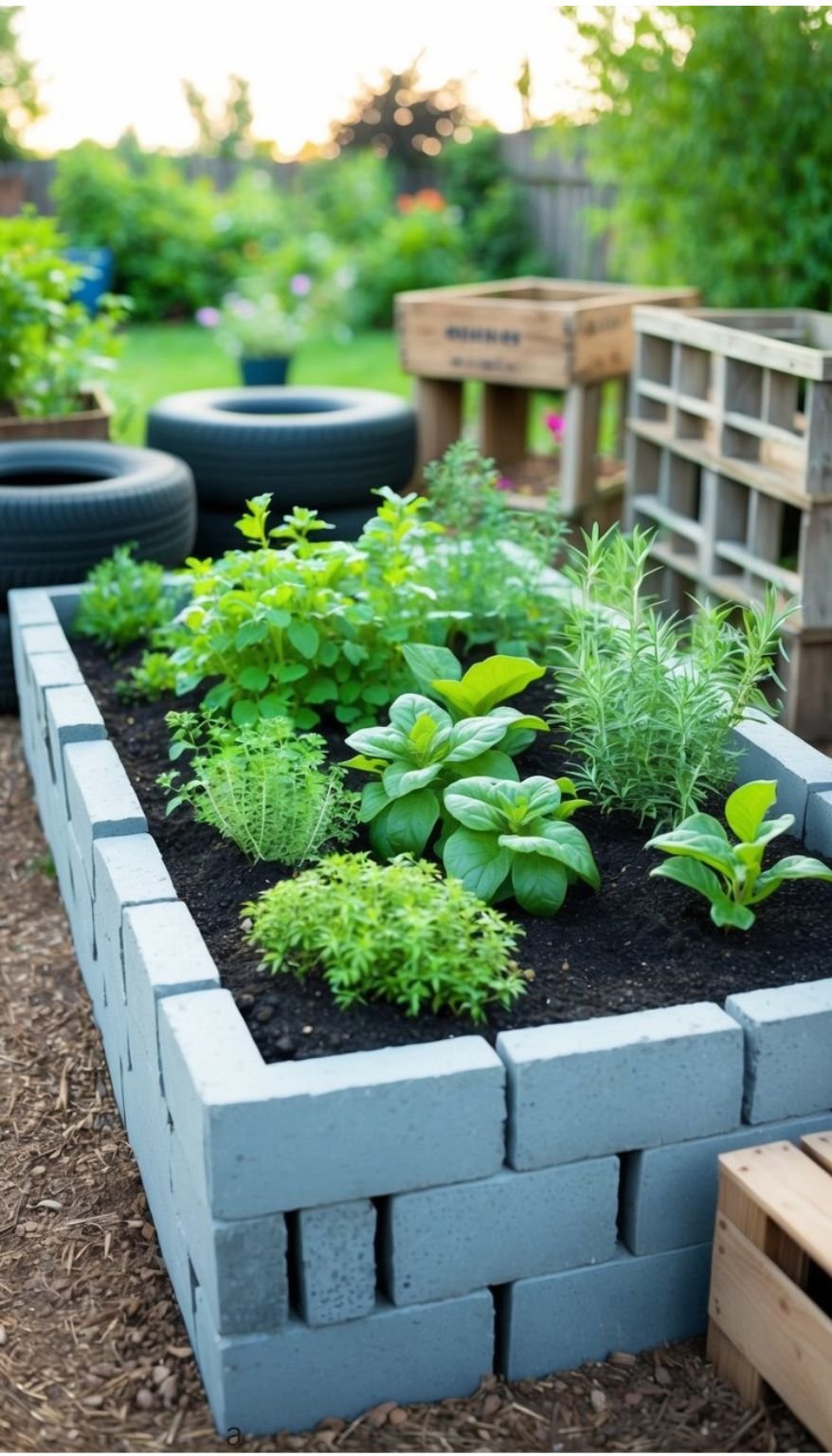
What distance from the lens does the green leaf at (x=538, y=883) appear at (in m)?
2.68

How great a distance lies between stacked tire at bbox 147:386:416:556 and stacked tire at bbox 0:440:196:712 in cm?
55

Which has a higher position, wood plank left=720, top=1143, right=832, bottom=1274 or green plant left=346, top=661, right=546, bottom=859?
green plant left=346, top=661, right=546, bottom=859

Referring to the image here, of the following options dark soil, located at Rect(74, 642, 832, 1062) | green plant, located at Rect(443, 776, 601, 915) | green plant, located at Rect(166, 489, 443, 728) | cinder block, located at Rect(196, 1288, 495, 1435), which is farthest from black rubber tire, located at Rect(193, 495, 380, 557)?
cinder block, located at Rect(196, 1288, 495, 1435)

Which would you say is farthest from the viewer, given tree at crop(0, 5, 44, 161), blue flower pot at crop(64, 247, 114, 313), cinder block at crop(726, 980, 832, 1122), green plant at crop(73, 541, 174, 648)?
tree at crop(0, 5, 44, 161)

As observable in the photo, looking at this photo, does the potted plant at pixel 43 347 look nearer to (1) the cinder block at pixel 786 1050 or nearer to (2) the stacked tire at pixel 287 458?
(2) the stacked tire at pixel 287 458

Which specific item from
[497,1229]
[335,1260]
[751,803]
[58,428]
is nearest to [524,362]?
[58,428]

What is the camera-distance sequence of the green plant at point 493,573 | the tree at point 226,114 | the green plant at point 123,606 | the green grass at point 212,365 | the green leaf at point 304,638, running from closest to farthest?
the green leaf at point 304,638
the green plant at point 493,573
the green plant at point 123,606
the green grass at point 212,365
the tree at point 226,114

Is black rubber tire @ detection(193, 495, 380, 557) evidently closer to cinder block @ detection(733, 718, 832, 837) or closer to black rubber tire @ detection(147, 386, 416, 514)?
black rubber tire @ detection(147, 386, 416, 514)

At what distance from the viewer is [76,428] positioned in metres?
5.77

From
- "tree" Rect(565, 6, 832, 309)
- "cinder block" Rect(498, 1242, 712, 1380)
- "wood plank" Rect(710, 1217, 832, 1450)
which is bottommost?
"cinder block" Rect(498, 1242, 712, 1380)

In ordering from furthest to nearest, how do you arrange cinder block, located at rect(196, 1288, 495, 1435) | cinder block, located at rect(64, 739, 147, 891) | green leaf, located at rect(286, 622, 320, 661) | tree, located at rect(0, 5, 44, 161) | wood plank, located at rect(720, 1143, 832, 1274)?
tree, located at rect(0, 5, 44, 161), green leaf, located at rect(286, 622, 320, 661), cinder block, located at rect(64, 739, 147, 891), cinder block, located at rect(196, 1288, 495, 1435), wood plank, located at rect(720, 1143, 832, 1274)

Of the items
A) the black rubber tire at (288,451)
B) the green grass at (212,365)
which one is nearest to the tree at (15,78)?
the green grass at (212,365)

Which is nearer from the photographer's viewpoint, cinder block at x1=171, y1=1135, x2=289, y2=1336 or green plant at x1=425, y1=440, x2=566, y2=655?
cinder block at x1=171, y1=1135, x2=289, y2=1336

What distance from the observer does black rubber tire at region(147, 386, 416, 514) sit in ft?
18.4
